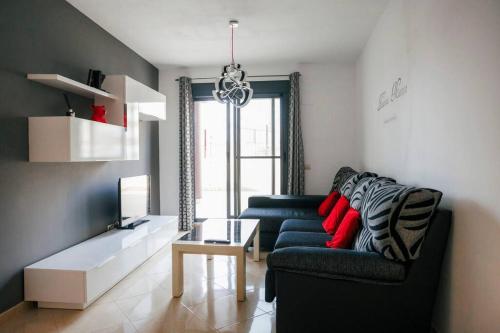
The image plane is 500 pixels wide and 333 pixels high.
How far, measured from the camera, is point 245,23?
3.41 meters

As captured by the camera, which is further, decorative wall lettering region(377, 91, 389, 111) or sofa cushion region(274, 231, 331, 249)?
decorative wall lettering region(377, 91, 389, 111)

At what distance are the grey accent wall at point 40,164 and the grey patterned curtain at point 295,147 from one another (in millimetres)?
2520

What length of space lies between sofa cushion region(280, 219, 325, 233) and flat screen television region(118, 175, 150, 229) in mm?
1742

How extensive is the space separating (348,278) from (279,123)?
3558 mm

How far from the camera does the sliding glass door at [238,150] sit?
200 inches

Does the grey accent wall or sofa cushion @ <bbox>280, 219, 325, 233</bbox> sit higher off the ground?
the grey accent wall

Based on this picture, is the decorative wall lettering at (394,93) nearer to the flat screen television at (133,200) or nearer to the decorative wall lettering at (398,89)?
the decorative wall lettering at (398,89)

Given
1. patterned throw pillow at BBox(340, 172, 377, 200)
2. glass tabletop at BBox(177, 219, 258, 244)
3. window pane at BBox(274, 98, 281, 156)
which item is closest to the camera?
glass tabletop at BBox(177, 219, 258, 244)

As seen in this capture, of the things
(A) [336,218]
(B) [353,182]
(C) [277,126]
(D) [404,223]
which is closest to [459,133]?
(D) [404,223]

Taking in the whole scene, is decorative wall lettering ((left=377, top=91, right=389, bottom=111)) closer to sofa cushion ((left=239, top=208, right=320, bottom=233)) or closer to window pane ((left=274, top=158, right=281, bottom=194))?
sofa cushion ((left=239, top=208, right=320, bottom=233))

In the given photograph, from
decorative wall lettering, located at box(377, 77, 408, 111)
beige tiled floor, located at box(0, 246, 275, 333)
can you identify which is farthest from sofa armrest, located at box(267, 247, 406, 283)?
decorative wall lettering, located at box(377, 77, 408, 111)

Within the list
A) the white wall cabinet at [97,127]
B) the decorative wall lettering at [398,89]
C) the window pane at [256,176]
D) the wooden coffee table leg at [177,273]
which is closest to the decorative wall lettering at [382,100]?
the decorative wall lettering at [398,89]

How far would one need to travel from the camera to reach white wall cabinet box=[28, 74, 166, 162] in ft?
8.22

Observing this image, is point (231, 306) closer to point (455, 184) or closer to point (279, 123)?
point (455, 184)
